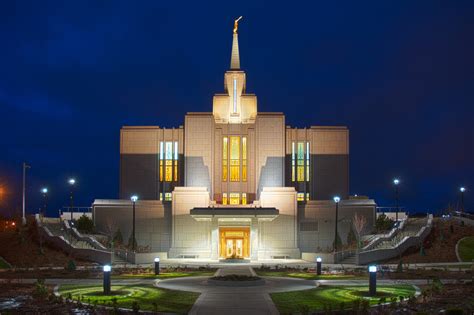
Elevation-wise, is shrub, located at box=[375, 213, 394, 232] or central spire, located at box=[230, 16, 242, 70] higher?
central spire, located at box=[230, 16, 242, 70]

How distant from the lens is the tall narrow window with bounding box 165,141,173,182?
80.7m

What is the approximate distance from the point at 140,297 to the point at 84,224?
143 ft

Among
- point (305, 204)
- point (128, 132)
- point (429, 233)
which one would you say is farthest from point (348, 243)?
point (128, 132)

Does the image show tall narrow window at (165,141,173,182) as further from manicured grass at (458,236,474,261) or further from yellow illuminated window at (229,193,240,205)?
manicured grass at (458,236,474,261)

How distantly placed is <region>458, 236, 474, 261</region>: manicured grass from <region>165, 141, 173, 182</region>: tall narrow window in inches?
1463

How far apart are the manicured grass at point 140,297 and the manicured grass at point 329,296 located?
3.39 meters

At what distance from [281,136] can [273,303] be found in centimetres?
5431

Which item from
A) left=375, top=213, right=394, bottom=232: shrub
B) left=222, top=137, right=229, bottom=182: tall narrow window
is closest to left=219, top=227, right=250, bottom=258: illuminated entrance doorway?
left=222, top=137, right=229, bottom=182: tall narrow window

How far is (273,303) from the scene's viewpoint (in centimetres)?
2369

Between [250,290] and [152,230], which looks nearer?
[250,290]

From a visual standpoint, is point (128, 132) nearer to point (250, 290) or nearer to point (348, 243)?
point (348, 243)

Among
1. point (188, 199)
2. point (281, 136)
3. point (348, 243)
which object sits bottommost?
point (348, 243)

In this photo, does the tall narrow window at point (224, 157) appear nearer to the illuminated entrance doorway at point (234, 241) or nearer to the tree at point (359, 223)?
the illuminated entrance doorway at point (234, 241)

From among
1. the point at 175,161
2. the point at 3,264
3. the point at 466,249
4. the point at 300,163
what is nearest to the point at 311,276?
the point at 466,249
